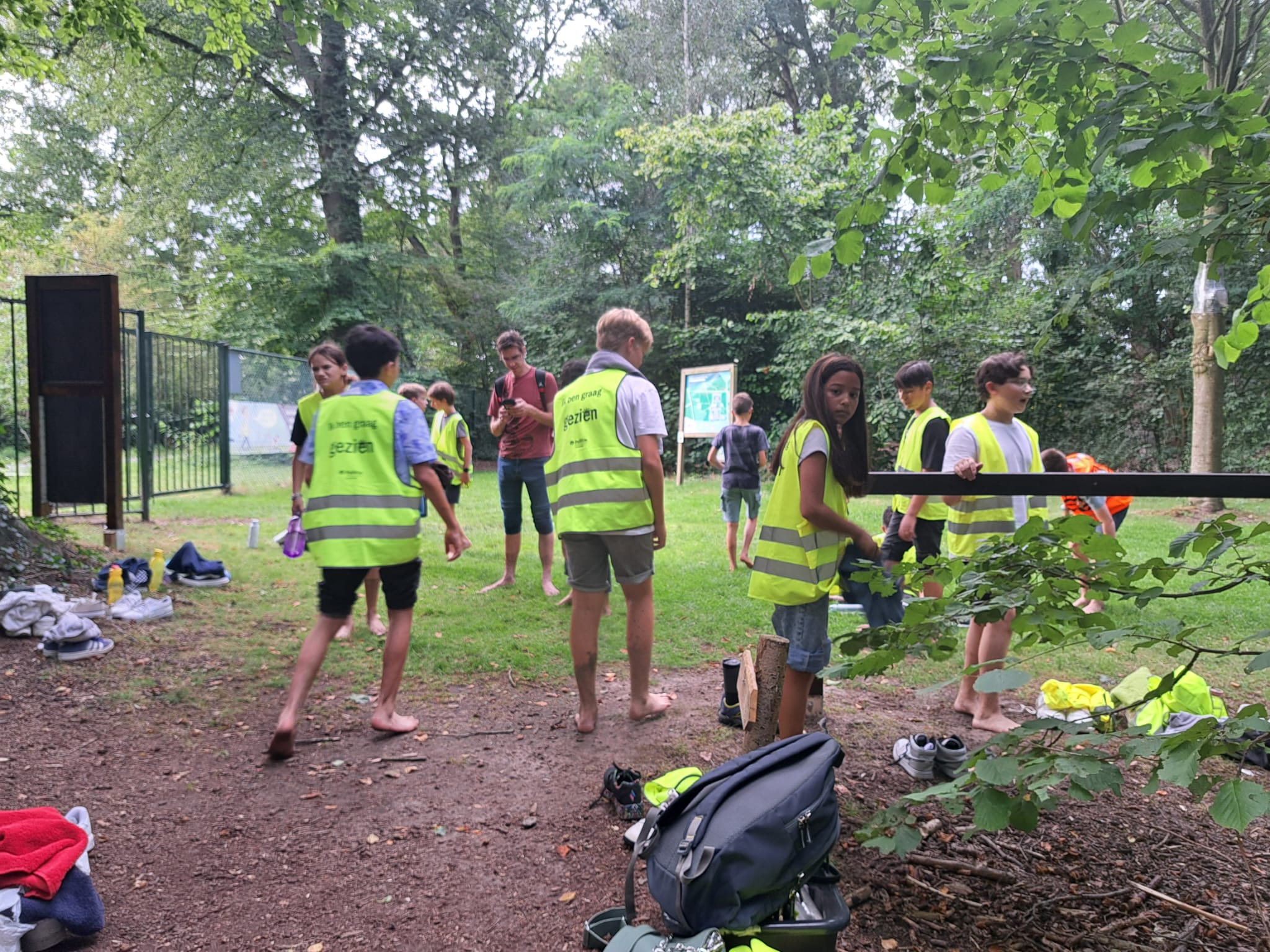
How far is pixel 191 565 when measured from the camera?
669 cm

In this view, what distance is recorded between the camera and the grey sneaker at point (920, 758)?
3.39 metres

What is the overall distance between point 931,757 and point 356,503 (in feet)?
9.40

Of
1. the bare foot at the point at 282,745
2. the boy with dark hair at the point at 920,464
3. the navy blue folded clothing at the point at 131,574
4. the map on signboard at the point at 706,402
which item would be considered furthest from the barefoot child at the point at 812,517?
the map on signboard at the point at 706,402

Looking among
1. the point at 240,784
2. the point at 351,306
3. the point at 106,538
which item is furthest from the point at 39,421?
the point at 351,306

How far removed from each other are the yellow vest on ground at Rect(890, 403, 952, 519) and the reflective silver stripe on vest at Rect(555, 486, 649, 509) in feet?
5.93

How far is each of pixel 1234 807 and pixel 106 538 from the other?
8.35 m

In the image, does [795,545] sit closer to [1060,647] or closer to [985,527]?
[1060,647]

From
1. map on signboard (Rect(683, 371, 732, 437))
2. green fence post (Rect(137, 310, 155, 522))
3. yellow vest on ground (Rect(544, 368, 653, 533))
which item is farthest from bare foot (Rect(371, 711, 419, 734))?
map on signboard (Rect(683, 371, 732, 437))

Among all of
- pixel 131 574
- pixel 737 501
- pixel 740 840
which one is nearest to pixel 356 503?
pixel 740 840

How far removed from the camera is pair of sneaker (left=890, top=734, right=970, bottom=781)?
337cm

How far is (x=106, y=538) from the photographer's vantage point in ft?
23.5

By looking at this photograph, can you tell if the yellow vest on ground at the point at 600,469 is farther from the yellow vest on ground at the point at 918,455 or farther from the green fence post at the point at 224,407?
the green fence post at the point at 224,407

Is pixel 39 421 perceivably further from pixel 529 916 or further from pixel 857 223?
pixel 857 223

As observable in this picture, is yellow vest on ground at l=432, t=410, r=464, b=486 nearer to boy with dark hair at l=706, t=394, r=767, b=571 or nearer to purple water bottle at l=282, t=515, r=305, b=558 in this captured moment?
purple water bottle at l=282, t=515, r=305, b=558
